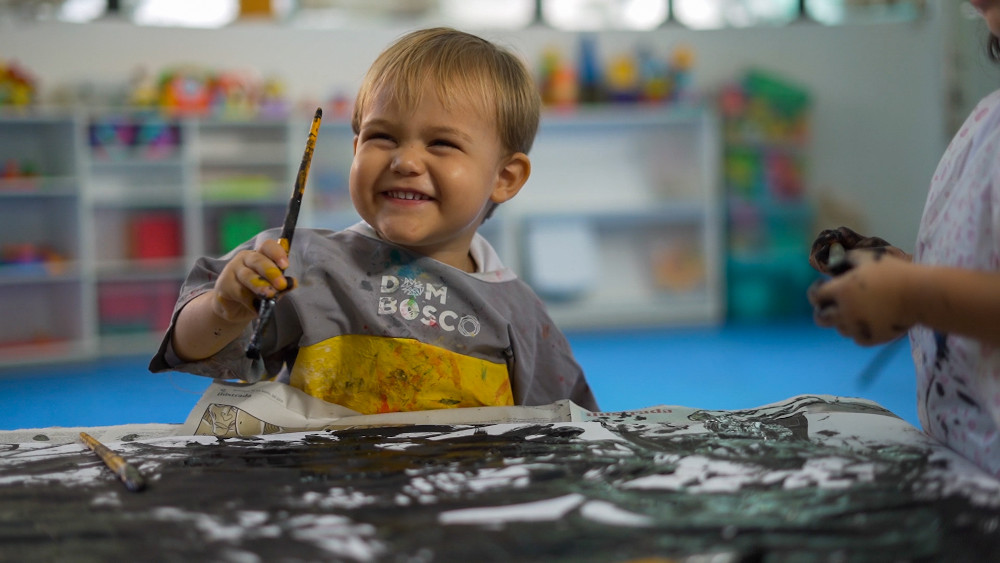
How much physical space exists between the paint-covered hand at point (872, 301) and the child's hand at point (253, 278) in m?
0.49

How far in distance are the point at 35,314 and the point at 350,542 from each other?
4633 mm

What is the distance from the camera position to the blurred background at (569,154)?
430 cm

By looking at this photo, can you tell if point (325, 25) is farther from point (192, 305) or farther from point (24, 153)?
point (192, 305)

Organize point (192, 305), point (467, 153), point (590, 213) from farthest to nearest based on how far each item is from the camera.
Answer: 1. point (590, 213)
2. point (467, 153)
3. point (192, 305)

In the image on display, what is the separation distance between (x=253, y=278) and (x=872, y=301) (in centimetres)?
55

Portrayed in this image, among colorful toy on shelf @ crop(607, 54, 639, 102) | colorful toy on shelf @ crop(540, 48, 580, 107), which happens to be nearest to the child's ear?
colorful toy on shelf @ crop(540, 48, 580, 107)

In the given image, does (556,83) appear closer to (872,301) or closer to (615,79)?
(615,79)

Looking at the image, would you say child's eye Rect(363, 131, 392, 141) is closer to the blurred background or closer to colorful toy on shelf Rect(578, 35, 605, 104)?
the blurred background

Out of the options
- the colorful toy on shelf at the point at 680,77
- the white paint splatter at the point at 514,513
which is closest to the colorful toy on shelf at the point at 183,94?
the colorful toy on shelf at the point at 680,77

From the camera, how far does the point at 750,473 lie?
0.72 metres

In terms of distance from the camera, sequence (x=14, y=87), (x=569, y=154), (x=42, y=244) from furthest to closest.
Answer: (x=569, y=154) → (x=42, y=244) → (x=14, y=87)

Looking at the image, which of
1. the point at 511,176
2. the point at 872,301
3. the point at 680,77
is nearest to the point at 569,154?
the point at 680,77

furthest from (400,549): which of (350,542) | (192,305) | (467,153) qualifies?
(467,153)

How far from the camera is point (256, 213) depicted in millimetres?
4719
